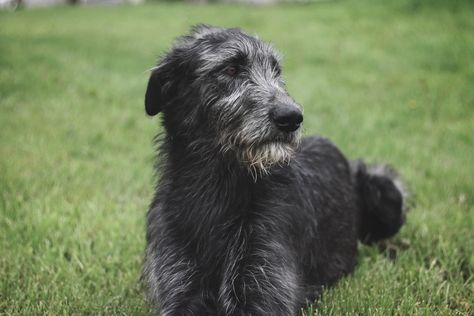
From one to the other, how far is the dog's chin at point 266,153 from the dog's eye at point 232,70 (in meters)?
0.65

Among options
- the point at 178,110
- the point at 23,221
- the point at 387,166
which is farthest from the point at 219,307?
the point at 387,166

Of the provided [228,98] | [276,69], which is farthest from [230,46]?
[276,69]

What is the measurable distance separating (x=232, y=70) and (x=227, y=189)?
0.86 m

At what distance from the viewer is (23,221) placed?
200 inches

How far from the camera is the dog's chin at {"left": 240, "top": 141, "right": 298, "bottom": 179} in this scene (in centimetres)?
322

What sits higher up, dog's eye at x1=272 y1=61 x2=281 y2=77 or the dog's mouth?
dog's eye at x1=272 y1=61 x2=281 y2=77

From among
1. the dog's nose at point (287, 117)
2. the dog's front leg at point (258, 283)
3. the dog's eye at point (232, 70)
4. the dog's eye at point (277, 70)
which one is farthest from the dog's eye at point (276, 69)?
the dog's front leg at point (258, 283)

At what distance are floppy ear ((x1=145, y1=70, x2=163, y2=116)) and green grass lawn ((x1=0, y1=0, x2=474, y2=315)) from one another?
0.87m

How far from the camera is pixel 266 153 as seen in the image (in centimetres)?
322

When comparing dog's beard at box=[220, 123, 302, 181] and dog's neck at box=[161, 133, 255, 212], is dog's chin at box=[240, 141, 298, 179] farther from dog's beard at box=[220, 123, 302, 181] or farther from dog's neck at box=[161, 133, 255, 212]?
dog's neck at box=[161, 133, 255, 212]

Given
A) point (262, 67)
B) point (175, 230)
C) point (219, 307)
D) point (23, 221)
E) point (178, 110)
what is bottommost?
point (23, 221)

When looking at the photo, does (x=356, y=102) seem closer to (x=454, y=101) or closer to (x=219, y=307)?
(x=454, y=101)

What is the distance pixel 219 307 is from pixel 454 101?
820 centimetres

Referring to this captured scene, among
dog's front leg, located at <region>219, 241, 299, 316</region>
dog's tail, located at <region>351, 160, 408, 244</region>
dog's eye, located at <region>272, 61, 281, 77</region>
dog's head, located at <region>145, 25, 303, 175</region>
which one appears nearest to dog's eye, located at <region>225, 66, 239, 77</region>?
dog's head, located at <region>145, 25, 303, 175</region>
